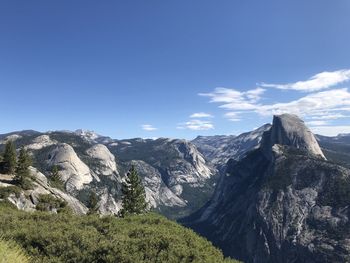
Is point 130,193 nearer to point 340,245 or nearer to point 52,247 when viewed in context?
point 52,247

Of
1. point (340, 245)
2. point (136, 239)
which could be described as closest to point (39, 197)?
point (136, 239)

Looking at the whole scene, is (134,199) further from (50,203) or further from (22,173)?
(22,173)

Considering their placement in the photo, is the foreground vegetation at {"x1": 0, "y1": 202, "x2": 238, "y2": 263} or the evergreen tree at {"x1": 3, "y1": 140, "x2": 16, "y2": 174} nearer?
the foreground vegetation at {"x1": 0, "y1": 202, "x2": 238, "y2": 263}

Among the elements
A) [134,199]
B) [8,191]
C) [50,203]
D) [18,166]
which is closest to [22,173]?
[18,166]

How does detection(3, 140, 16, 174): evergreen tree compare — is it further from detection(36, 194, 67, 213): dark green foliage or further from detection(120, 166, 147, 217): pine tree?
detection(120, 166, 147, 217): pine tree

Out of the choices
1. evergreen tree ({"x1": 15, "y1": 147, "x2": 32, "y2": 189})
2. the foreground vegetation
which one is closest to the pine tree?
evergreen tree ({"x1": 15, "y1": 147, "x2": 32, "y2": 189})

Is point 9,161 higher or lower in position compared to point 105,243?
higher
